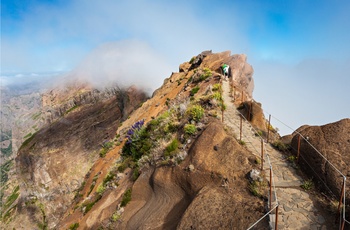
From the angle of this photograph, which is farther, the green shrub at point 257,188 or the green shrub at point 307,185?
the green shrub at point 307,185

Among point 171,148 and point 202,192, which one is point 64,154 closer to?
point 171,148

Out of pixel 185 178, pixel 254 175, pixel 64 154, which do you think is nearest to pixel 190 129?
pixel 185 178

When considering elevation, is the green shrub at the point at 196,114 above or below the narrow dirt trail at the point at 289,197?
above

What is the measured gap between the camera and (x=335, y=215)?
8.13 metres

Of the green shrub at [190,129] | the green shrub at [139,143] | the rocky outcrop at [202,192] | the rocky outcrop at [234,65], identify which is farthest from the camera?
the rocky outcrop at [234,65]

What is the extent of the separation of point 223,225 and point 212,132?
A: 5404mm

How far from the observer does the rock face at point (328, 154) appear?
29.8 feet

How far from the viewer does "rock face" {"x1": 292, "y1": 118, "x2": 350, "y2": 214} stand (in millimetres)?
9087

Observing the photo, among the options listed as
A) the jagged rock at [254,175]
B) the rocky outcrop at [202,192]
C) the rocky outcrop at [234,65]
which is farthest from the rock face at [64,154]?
the jagged rock at [254,175]

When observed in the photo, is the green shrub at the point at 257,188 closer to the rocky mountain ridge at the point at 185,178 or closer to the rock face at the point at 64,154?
the rocky mountain ridge at the point at 185,178

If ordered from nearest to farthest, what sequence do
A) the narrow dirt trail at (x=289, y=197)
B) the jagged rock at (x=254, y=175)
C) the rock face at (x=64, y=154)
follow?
1. the narrow dirt trail at (x=289, y=197)
2. the jagged rock at (x=254, y=175)
3. the rock face at (x=64, y=154)

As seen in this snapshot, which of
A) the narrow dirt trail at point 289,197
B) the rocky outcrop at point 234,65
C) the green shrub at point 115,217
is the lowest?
the green shrub at point 115,217

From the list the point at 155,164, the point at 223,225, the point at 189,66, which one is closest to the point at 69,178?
the point at 189,66

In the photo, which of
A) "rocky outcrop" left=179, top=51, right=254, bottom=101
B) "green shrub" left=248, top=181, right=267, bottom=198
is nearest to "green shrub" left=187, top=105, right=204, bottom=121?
"green shrub" left=248, top=181, right=267, bottom=198
